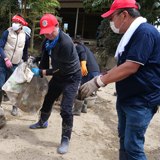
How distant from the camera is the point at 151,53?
1.56 m

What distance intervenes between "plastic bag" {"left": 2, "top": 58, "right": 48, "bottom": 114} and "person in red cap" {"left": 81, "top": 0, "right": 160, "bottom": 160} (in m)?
1.27

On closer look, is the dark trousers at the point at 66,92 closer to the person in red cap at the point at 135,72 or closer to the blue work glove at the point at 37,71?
the blue work glove at the point at 37,71

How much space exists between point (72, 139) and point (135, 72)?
6.35 feet

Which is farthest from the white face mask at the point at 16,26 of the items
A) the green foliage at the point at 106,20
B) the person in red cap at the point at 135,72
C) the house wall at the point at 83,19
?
the house wall at the point at 83,19

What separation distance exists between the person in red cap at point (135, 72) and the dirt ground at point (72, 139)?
1.21 meters

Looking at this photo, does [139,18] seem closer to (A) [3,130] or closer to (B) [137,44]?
(B) [137,44]

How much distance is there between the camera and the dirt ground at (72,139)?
263 centimetres

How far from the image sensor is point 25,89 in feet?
9.29

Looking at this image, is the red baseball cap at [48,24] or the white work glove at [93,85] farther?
the red baseball cap at [48,24]

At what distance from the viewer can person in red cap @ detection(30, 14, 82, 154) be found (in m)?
2.48

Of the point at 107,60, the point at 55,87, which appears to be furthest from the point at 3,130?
the point at 107,60

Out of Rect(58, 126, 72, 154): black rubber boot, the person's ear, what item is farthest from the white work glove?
Rect(58, 126, 72, 154): black rubber boot

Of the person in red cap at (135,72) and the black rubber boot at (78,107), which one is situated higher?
the person in red cap at (135,72)

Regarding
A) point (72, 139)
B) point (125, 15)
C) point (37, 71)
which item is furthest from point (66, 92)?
point (125, 15)
